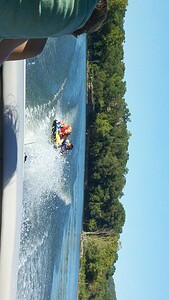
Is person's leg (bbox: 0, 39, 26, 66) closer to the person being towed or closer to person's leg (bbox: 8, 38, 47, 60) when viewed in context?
the person being towed

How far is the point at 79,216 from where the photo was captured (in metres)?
27.7

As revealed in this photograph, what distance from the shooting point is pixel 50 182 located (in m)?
18.6

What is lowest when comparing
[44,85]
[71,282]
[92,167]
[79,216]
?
[71,282]

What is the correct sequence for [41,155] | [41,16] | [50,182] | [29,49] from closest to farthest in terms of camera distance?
[41,16] < [29,49] < [41,155] < [50,182]

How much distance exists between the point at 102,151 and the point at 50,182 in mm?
24175

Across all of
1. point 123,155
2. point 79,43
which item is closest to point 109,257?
point 123,155

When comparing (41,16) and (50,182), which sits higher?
(50,182)

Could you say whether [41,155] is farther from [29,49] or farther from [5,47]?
[5,47]

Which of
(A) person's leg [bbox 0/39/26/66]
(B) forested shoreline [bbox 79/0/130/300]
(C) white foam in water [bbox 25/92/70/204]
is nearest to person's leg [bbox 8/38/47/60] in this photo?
(A) person's leg [bbox 0/39/26/66]

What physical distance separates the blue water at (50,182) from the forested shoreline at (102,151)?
978 centimetres

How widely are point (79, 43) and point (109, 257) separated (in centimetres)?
2021

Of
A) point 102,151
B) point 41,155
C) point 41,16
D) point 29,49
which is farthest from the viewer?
point 102,151

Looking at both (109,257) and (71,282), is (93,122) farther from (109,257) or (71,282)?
(71,282)

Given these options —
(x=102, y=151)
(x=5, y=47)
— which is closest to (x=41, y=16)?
(x=5, y=47)
